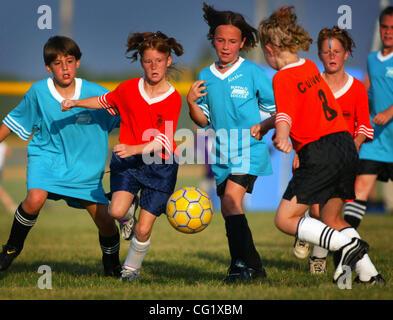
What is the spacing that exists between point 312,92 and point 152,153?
1.53m

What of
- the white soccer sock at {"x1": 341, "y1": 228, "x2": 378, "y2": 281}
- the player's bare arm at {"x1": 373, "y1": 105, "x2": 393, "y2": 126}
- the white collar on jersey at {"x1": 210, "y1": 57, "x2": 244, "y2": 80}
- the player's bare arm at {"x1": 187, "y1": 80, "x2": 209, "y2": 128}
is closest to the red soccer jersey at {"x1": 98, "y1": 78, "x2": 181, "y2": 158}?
the player's bare arm at {"x1": 187, "y1": 80, "x2": 209, "y2": 128}

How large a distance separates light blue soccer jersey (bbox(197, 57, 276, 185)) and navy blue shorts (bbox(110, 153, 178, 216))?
0.47 metres

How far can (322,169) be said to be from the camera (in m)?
4.41

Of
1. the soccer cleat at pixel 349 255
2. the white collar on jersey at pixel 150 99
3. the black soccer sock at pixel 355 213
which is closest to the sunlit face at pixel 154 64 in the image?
the white collar on jersey at pixel 150 99

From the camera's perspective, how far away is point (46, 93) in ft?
18.0

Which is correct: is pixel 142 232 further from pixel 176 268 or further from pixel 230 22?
pixel 230 22

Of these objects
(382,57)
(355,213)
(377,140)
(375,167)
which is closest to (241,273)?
(355,213)

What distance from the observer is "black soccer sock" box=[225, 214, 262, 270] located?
5.22 m

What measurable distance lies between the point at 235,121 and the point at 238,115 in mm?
59
